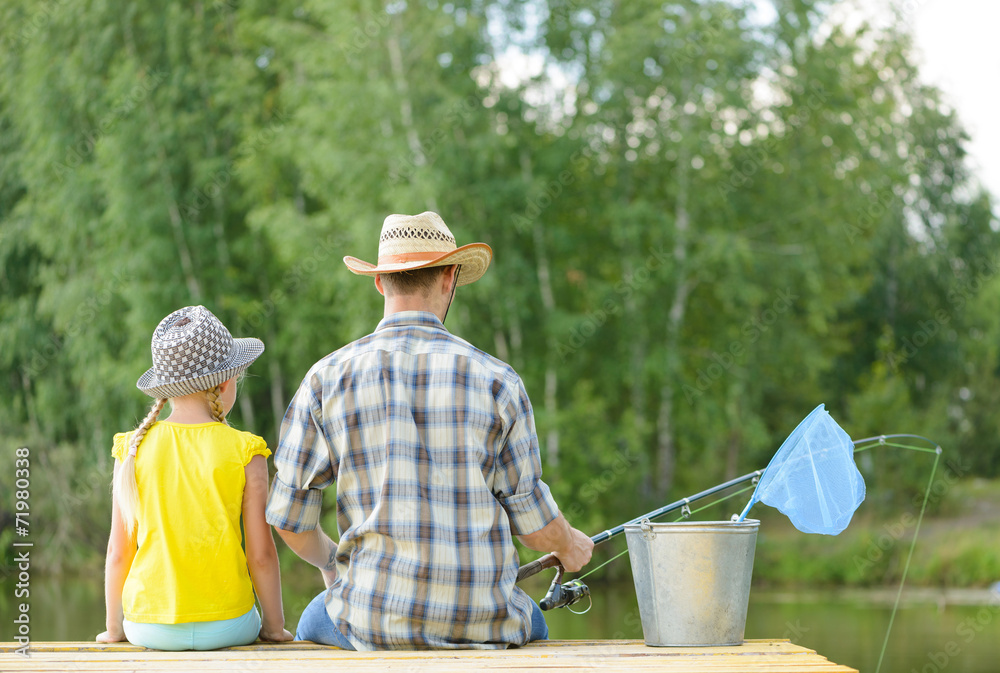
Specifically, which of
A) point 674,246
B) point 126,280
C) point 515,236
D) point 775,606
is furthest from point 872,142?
point 126,280

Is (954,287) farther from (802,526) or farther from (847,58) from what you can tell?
(802,526)

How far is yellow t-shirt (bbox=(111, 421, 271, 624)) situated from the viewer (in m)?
2.16

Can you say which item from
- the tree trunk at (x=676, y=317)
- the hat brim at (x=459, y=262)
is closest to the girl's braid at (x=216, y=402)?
the hat brim at (x=459, y=262)

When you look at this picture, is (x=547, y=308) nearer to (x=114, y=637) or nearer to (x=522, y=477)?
(x=114, y=637)

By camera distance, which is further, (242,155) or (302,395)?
(242,155)

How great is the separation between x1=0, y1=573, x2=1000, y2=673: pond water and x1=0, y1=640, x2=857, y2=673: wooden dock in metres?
5.73

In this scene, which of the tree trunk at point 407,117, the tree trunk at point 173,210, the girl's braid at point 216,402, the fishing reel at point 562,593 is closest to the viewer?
the girl's braid at point 216,402

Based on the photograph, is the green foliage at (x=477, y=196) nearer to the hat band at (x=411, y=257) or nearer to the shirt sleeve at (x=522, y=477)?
the hat band at (x=411, y=257)

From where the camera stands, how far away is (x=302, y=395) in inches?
81.2

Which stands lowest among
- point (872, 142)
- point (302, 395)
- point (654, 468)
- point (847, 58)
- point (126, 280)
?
point (654, 468)

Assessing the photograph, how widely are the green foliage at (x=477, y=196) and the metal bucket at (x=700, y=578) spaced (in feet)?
27.8

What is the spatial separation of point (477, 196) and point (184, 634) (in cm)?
909

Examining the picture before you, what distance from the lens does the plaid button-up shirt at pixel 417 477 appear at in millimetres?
2020

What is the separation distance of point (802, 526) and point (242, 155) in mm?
11077
